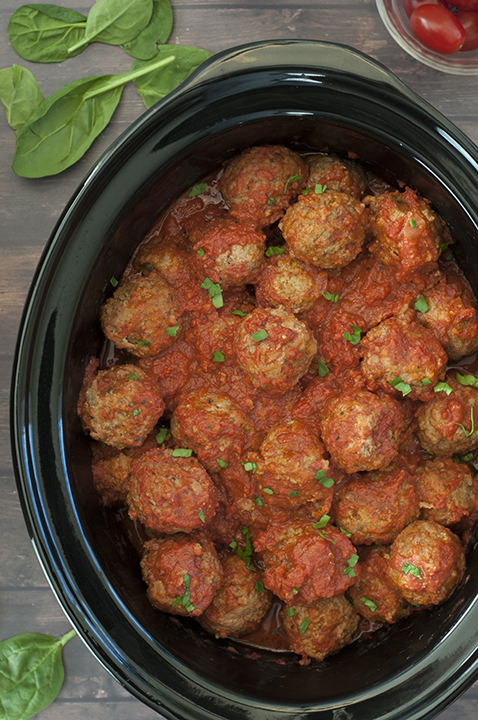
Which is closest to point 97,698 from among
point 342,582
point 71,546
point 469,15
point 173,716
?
point 173,716

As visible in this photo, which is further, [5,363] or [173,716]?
[5,363]

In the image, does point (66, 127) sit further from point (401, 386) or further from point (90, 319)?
point (401, 386)

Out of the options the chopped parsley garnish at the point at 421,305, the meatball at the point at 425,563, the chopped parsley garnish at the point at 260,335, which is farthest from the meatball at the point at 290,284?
the meatball at the point at 425,563

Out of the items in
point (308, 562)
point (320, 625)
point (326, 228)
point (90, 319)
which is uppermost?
point (326, 228)

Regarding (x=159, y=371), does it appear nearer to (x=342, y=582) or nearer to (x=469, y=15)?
(x=342, y=582)

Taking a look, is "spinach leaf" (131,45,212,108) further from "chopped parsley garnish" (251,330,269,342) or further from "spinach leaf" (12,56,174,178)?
"chopped parsley garnish" (251,330,269,342)

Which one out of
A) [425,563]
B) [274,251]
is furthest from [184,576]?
[274,251]
